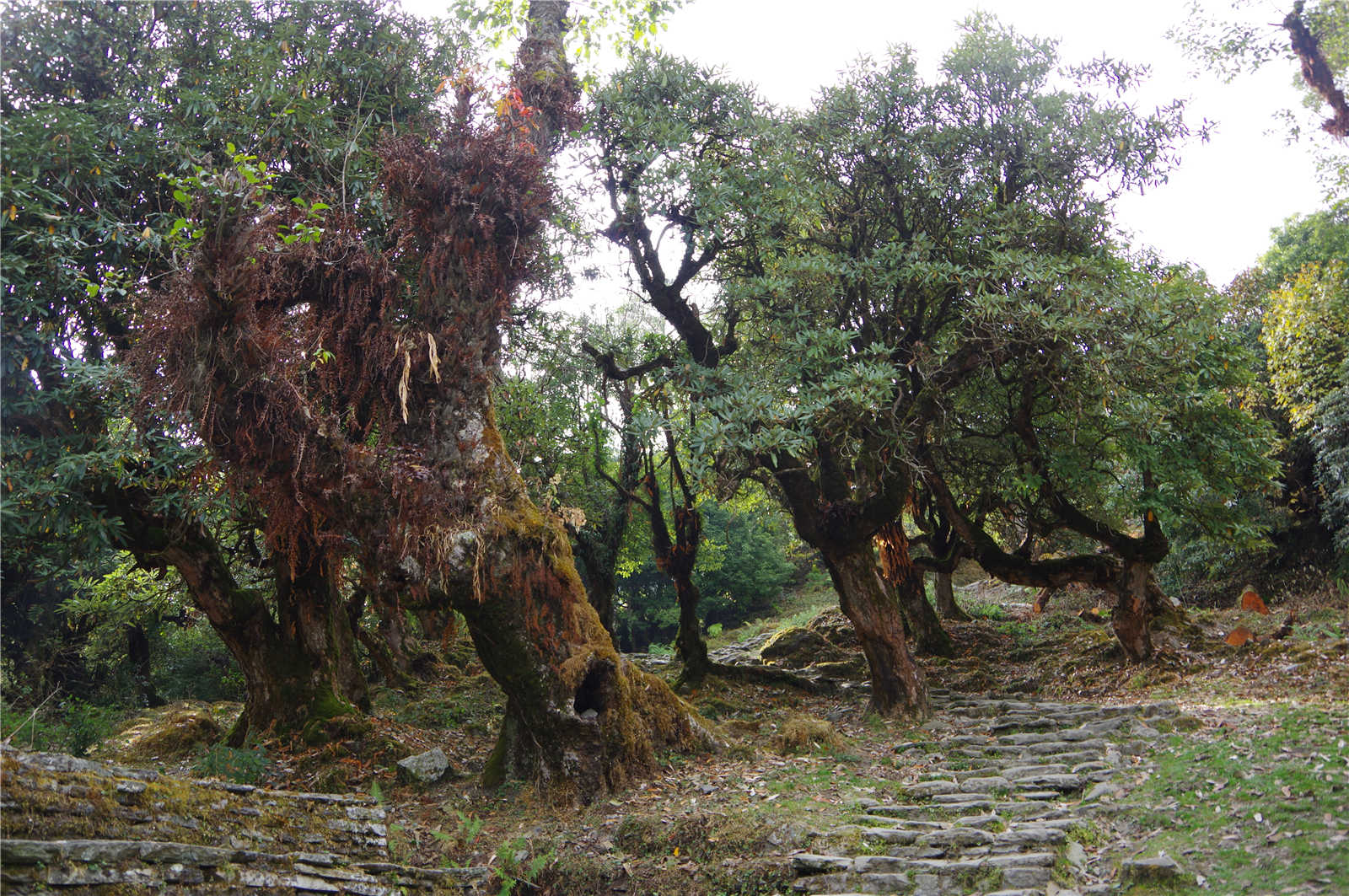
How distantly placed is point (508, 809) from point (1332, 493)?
20.4 meters

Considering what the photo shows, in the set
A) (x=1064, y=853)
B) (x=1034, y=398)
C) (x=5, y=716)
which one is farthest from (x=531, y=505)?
(x=1034, y=398)

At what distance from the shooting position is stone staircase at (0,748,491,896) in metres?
5.00

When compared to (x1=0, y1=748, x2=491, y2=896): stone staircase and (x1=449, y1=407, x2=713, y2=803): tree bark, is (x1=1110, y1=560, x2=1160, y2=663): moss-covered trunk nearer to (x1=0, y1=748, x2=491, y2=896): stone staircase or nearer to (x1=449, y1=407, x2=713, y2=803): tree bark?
(x1=449, y1=407, x2=713, y2=803): tree bark

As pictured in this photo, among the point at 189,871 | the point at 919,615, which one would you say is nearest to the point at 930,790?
the point at 189,871

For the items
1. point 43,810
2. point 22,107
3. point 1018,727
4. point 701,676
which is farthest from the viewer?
point 701,676

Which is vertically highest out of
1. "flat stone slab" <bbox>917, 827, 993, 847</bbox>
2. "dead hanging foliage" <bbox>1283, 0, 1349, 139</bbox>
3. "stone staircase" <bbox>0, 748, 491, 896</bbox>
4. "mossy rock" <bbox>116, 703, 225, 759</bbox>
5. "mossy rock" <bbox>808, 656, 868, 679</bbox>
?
"dead hanging foliage" <bbox>1283, 0, 1349, 139</bbox>

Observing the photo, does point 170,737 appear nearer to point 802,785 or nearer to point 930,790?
point 802,785

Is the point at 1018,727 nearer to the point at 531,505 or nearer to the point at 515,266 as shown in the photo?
the point at 531,505

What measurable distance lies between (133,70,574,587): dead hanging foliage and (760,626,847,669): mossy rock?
1348 cm

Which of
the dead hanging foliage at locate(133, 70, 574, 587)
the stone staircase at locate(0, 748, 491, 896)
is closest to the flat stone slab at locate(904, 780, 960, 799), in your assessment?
the stone staircase at locate(0, 748, 491, 896)

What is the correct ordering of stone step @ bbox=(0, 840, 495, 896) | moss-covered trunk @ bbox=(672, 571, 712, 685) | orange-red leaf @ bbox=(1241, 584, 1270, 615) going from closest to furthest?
stone step @ bbox=(0, 840, 495, 896), moss-covered trunk @ bbox=(672, 571, 712, 685), orange-red leaf @ bbox=(1241, 584, 1270, 615)

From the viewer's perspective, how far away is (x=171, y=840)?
229 inches

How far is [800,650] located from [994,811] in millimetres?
12958

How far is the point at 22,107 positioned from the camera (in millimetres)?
10336
